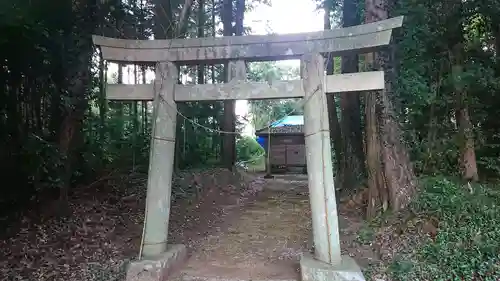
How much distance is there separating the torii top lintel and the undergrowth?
3.04 m

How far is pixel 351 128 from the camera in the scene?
891 centimetres

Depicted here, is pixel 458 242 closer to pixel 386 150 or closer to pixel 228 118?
pixel 386 150

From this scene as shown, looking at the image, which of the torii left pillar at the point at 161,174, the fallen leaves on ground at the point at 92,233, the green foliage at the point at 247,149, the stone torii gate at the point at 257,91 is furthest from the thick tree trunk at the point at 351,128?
the green foliage at the point at 247,149

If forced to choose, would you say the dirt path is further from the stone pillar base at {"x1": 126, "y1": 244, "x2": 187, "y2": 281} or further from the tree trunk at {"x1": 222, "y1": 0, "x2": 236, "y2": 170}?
the tree trunk at {"x1": 222, "y1": 0, "x2": 236, "y2": 170}

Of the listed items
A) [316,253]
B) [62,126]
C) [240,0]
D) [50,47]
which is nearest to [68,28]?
[50,47]

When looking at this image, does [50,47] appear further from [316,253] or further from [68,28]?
[316,253]

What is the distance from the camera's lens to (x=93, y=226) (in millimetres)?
6707

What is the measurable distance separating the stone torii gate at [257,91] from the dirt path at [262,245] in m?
0.50

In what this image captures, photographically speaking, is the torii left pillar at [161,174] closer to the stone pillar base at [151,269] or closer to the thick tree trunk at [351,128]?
the stone pillar base at [151,269]

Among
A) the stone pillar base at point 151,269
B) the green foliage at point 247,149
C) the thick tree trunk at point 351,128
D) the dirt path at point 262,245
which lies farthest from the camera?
the green foliage at point 247,149

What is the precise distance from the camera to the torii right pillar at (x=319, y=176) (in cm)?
459

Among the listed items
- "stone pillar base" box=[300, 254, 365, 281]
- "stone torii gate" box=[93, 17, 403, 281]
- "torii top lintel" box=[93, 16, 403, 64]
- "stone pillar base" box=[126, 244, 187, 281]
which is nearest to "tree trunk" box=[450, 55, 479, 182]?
"torii top lintel" box=[93, 16, 403, 64]

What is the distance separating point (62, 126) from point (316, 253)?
501cm

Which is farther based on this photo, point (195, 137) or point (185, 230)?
point (195, 137)
